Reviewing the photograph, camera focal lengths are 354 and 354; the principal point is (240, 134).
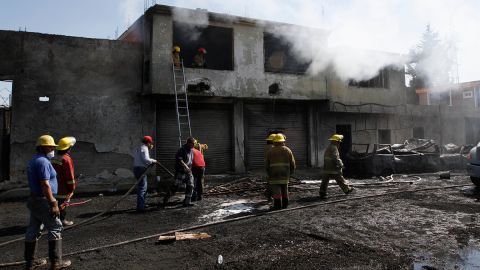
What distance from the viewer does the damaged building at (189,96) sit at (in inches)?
438

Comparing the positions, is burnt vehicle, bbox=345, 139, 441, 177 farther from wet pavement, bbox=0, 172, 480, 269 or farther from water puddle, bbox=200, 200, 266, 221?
water puddle, bbox=200, 200, 266, 221

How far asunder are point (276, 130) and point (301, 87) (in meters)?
2.10

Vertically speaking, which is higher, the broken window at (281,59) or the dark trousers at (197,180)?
the broken window at (281,59)

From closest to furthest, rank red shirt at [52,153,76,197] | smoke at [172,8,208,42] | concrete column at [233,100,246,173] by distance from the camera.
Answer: red shirt at [52,153,76,197]
smoke at [172,8,208,42]
concrete column at [233,100,246,173]

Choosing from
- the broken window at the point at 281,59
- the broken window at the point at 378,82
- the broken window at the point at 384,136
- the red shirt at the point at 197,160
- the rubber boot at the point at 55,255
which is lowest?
the rubber boot at the point at 55,255

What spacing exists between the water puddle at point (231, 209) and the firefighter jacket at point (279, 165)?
2.82 ft

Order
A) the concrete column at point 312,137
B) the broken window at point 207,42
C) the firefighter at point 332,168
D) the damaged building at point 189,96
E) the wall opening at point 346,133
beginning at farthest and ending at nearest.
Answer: the wall opening at point 346,133
the concrete column at point 312,137
the broken window at point 207,42
the damaged building at point 189,96
the firefighter at point 332,168

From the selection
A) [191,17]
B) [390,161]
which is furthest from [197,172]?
[390,161]

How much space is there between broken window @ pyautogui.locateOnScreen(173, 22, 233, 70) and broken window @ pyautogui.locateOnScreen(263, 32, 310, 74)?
1794 millimetres

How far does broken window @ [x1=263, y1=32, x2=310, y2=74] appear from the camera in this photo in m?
16.2

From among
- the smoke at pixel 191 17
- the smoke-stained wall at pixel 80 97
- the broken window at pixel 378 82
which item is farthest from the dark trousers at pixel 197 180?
the broken window at pixel 378 82

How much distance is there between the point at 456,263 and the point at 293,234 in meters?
2.19

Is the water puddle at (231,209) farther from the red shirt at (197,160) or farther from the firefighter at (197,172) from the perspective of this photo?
→ the red shirt at (197,160)

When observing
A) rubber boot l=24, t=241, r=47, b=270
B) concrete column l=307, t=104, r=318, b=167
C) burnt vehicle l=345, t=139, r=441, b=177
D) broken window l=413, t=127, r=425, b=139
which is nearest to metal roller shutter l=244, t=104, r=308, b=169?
concrete column l=307, t=104, r=318, b=167
